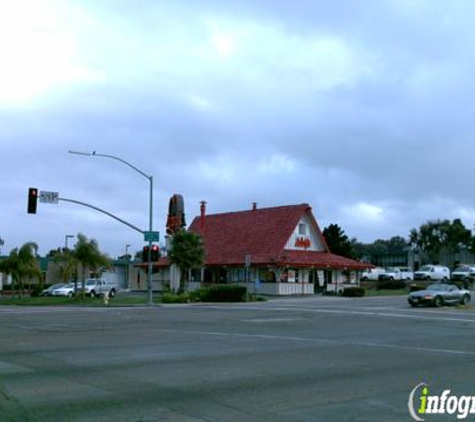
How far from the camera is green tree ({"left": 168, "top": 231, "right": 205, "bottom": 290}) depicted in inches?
1919

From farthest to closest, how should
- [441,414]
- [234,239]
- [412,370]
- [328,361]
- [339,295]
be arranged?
[234,239] < [339,295] < [328,361] < [412,370] < [441,414]

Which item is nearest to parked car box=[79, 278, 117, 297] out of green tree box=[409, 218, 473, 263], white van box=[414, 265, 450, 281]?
white van box=[414, 265, 450, 281]

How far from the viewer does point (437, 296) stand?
34625mm

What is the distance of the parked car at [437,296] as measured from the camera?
113 feet

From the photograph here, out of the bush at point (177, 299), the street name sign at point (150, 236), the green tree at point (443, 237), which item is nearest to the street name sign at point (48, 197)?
the street name sign at point (150, 236)

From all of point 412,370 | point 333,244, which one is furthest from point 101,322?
point 333,244

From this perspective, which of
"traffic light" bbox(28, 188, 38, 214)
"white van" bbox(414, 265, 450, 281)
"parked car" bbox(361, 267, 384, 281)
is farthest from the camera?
"parked car" bbox(361, 267, 384, 281)

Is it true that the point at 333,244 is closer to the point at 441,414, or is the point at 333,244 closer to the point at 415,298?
the point at 415,298

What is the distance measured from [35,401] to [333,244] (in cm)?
6692

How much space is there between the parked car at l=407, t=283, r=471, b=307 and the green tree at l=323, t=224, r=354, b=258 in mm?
38161

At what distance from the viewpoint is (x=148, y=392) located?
9602 millimetres

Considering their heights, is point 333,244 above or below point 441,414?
above

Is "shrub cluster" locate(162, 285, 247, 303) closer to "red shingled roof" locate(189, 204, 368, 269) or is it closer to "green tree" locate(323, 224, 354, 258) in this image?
"red shingled roof" locate(189, 204, 368, 269)

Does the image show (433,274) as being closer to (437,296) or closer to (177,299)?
(177,299)
